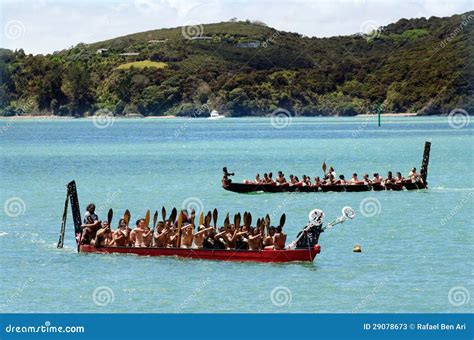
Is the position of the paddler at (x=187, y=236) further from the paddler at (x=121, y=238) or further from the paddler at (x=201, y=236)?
the paddler at (x=121, y=238)

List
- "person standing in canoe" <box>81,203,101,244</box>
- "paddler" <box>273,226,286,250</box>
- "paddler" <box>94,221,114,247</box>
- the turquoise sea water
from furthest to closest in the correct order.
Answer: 1. "person standing in canoe" <box>81,203,101,244</box>
2. "paddler" <box>94,221,114,247</box>
3. "paddler" <box>273,226,286,250</box>
4. the turquoise sea water

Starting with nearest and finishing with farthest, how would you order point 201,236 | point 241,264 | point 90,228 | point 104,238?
point 241,264, point 201,236, point 104,238, point 90,228

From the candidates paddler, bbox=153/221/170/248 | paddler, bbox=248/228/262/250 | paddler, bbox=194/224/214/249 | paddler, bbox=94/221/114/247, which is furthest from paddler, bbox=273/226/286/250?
paddler, bbox=94/221/114/247

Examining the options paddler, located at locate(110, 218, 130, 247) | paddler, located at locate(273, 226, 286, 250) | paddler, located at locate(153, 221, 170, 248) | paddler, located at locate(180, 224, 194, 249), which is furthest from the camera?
paddler, located at locate(110, 218, 130, 247)

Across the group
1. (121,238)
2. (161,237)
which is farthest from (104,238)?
(161,237)

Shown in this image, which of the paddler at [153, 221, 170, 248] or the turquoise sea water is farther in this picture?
the paddler at [153, 221, 170, 248]

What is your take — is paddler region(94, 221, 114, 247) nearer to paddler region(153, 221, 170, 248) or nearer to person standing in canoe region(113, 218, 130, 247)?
person standing in canoe region(113, 218, 130, 247)

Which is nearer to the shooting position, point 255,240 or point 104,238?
point 255,240

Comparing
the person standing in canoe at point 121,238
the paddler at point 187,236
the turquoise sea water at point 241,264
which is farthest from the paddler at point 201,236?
the person standing in canoe at point 121,238

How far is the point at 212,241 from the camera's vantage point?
34.4 meters

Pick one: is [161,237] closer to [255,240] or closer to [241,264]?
[241,264]
